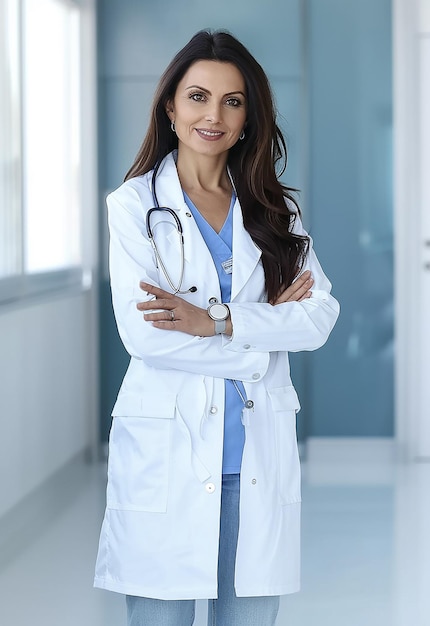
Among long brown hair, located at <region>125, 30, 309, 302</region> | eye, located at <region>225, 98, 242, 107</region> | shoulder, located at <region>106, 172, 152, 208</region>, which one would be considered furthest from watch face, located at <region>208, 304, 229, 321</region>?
eye, located at <region>225, 98, 242, 107</region>

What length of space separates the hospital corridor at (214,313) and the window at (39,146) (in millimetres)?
16

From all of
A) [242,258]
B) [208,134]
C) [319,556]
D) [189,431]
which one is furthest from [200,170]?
[319,556]

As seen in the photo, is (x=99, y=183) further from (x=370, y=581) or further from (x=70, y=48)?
→ (x=370, y=581)

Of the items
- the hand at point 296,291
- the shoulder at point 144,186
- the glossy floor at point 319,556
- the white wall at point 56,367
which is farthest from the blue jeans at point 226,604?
the white wall at point 56,367

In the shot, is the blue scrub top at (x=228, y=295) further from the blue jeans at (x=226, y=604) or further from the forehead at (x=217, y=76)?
the forehead at (x=217, y=76)

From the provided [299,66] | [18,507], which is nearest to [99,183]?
[299,66]

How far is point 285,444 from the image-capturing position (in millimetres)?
1820

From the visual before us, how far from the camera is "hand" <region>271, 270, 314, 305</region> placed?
1.95 metres

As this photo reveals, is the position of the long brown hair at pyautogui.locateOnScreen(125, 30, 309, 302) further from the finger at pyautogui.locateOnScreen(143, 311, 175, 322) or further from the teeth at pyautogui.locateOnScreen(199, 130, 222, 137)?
the finger at pyautogui.locateOnScreen(143, 311, 175, 322)

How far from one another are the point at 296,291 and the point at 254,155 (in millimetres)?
269

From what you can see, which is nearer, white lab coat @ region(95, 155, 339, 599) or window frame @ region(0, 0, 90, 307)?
white lab coat @ region(95, 155, 339, 599)

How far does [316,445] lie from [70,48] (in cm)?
246

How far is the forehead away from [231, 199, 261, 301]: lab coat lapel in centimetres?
25

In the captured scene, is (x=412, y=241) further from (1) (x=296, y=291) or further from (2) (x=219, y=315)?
(2) (x=219, y=315)
